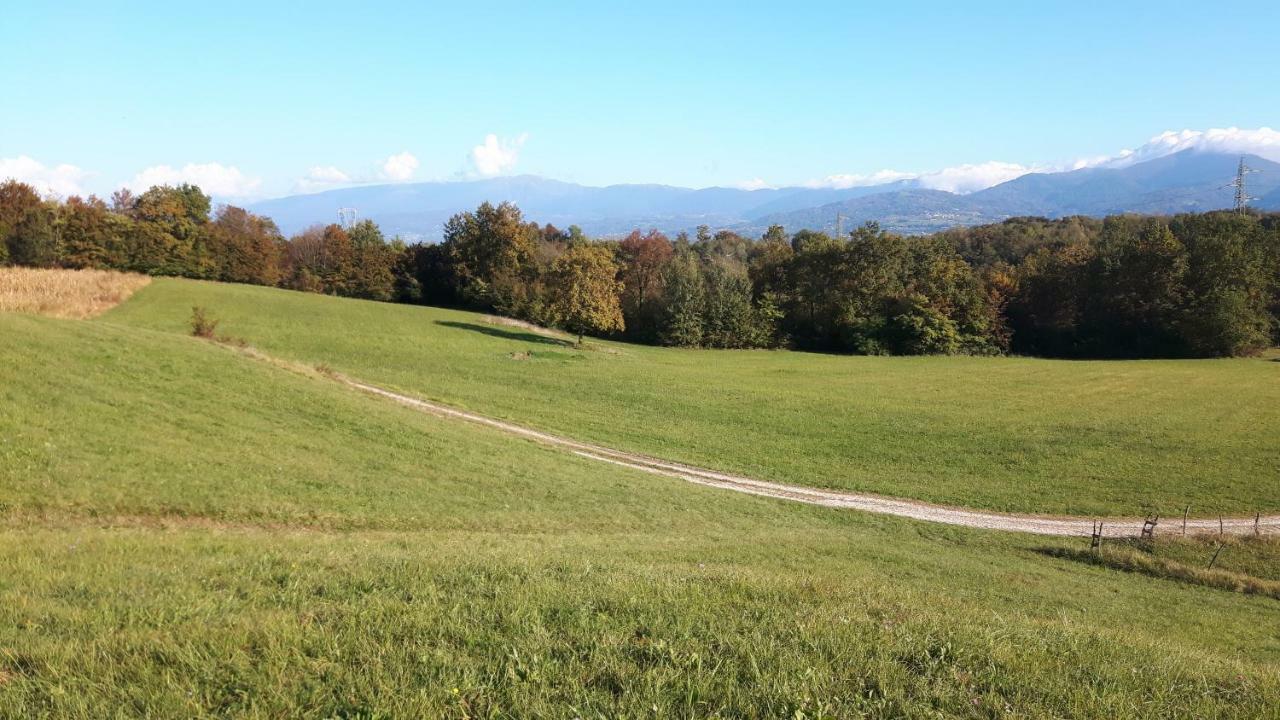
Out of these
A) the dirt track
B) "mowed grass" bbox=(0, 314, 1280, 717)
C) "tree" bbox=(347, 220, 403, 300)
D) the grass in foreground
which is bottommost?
the dirt track

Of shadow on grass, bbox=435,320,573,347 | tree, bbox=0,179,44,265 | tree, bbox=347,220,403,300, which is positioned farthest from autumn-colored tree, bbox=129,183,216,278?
shadow on grass, bbox=435,320,573,347

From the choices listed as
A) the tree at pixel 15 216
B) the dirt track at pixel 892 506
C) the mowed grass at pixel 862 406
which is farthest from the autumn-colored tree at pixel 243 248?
the dirt track at pixel 892 506

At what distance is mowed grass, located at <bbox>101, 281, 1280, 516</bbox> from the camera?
27.7m

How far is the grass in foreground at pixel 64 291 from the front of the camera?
125 ft

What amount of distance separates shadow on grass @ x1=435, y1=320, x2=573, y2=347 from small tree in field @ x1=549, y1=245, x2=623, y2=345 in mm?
3599

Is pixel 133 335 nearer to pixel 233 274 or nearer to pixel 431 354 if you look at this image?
pixel 431 354

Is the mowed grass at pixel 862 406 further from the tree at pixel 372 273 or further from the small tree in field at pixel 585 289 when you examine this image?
the tree at pixel 372 273

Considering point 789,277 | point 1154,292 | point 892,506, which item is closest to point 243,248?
point 789,277

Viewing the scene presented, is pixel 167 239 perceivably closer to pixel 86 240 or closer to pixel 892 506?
pixel 86 240

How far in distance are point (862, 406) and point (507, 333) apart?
36.3m

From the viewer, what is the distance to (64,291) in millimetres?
47219

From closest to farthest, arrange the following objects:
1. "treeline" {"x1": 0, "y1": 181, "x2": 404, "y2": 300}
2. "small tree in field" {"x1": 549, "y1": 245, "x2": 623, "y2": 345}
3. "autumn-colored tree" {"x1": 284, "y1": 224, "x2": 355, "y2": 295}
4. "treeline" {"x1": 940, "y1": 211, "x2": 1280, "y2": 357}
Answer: "small tree in field" {"x1": 549, "y1": 245, "x2": 623, "y2": 345} < "treeline" {"x1": 940, "y1": 211, "x2": 1280, "y2": 357} < "treeline" {"x1": 0, "y1": 181, "x2": 404, "y2": 300} < "autumn-colored tree" {"x1": 284, "y1": 224, "x2": 355, "y2": 295}

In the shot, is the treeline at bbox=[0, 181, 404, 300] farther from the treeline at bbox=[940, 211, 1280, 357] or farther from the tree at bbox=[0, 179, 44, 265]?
the treeline at bbox=[940, 211, 1280, 357]

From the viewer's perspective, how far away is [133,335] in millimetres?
26203
